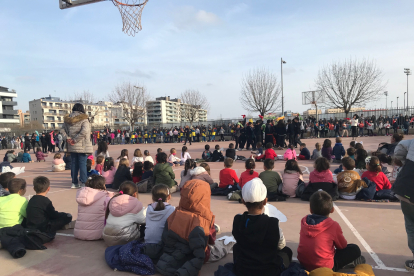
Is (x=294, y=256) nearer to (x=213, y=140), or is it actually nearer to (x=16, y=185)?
(x=16, y=185)

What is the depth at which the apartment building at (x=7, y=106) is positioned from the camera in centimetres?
8517

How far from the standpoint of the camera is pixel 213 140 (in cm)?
3033

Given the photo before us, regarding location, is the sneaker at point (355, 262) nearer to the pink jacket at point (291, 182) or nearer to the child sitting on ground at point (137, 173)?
the pink jacket at point (291, 182)

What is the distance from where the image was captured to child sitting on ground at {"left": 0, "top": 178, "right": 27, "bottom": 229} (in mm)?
4358

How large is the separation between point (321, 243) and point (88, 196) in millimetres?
3433

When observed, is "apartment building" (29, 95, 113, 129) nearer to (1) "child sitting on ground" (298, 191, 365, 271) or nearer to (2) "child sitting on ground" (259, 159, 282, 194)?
(2) "child sitting on ground" (259, 159, 282, 194)

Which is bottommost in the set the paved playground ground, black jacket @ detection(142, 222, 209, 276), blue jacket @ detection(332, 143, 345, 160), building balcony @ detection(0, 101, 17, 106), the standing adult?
the paved playground ground

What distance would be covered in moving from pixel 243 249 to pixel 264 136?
15820 millimetres

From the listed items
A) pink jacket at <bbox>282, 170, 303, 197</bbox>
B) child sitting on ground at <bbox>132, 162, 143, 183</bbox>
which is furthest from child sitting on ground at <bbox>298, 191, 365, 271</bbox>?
child sitting on ground at <bbox>132, 162, 143, 183</bbox>

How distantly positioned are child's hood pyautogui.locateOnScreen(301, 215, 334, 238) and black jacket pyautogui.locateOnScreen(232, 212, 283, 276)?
41 centimetres

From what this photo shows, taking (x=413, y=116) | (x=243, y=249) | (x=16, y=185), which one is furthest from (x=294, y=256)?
(x=413, y=116)

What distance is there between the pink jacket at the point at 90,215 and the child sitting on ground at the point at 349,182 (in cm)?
501

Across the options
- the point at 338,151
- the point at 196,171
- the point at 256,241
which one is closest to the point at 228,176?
the point at 196,171

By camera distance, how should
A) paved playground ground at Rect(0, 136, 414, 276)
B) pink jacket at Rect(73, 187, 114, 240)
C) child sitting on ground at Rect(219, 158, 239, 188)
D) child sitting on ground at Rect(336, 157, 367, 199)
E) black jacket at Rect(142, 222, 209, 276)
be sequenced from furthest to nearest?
child sitting on ground at Rect(219, 158, 239, 188)
child sitting on ground at Rect(336, 157, 367, 199)
pink jacket at Rect(73, 187, 114, 240)
paved playground ground at Rect(0, 136, 414, 276)
black jacket at Rect(142, 222, 209, 276)
